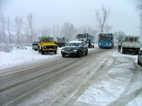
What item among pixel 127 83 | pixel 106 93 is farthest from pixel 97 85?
pixel 127 83

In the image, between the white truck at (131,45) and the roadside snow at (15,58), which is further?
the white truck at (131,45)

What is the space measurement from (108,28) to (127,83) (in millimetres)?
49905

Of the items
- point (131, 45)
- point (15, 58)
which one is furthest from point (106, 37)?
point (15, 58)

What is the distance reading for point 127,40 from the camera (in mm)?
18188

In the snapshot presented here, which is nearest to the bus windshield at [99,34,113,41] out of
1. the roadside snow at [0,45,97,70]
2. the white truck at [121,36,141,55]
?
the white truck at [121,36,141,55]

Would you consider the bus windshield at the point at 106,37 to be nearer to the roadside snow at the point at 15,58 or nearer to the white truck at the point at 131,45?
the white truck at the point at 131,45

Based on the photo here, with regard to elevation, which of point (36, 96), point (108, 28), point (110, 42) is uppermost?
point (108, 28)

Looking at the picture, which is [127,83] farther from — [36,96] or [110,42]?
[110,42]

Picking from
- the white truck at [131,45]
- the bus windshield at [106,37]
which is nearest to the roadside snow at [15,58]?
the white truck at [131,45]

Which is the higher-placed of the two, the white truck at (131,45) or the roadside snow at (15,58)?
the white truck at (131,45)

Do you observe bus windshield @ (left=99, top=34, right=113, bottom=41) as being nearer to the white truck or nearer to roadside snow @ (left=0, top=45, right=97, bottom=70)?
the white truck

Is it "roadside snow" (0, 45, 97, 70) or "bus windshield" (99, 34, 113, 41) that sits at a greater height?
"bus windshield" (99, 34, 113, 41)

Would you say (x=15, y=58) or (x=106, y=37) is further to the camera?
(x=106, y=37)

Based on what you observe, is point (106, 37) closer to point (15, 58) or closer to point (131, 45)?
point (131, 45)
